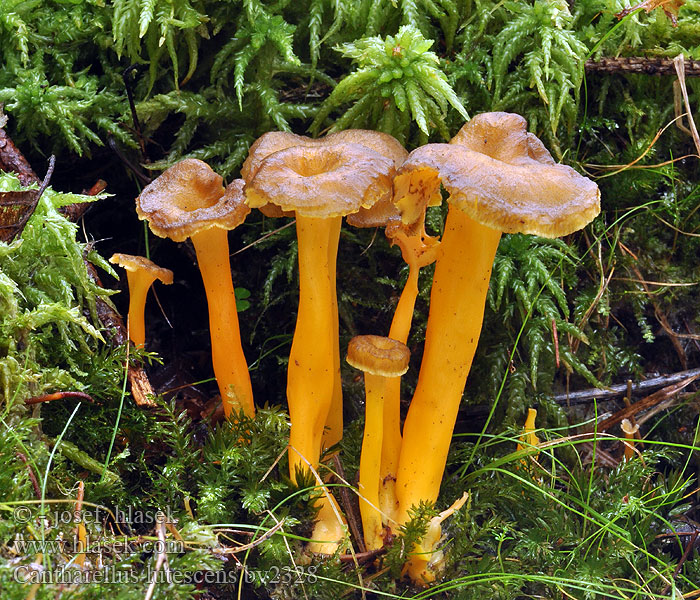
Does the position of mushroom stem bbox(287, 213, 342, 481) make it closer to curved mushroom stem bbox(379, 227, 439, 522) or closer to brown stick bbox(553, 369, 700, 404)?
curved mushroom stem bbox(379, 227, 439, 522)

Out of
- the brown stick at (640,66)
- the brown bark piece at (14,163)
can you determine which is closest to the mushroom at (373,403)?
the brown bark piece at (14,163)

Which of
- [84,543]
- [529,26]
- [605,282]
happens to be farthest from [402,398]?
[529,26]

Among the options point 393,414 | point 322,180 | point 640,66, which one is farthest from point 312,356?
point 640,66

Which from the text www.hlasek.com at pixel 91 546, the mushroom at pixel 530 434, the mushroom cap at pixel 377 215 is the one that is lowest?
the mushroom at pixel 530 434

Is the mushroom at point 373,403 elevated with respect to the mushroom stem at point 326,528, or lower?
elevated

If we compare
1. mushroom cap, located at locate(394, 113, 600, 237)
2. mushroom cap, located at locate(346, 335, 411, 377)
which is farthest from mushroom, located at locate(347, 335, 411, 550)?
mushroom cap, located at locate(394, 113, 600, 237)

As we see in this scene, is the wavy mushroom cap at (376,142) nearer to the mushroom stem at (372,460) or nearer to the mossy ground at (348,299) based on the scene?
the mossy ground at (348,299)

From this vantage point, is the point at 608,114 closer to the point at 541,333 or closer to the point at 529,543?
the point at 541,333
